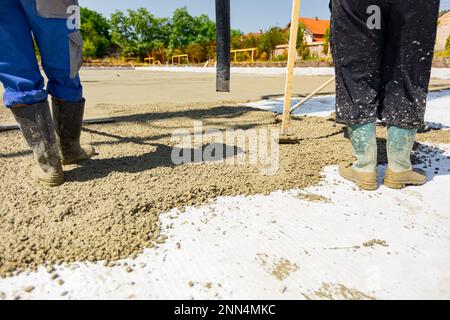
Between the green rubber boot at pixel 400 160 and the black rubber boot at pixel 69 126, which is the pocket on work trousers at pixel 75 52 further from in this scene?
the green rubber boot at pixel 400 160

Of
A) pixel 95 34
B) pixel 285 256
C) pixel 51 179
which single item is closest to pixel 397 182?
pixel 285 256

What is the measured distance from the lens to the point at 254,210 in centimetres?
128

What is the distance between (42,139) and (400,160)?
5.56ft

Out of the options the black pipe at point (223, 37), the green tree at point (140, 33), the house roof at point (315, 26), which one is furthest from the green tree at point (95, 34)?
the black pipe at point (223, 37)

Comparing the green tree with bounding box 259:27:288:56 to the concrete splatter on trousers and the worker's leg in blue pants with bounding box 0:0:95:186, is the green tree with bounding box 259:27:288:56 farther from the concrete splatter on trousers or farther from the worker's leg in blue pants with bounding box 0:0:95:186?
the worker's leg in blue pants with bounding box 0:0:95:186

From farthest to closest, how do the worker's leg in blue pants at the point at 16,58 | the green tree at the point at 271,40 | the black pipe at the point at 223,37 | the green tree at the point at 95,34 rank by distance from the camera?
the green tree at the point at 95,34
the green tree at the point at 271,40
the black pipe at the point at 223,37
the worker's leg in blue pants at the point at 16,58

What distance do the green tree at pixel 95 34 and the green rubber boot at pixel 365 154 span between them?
4314cm

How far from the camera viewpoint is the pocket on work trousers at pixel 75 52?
1.42 m

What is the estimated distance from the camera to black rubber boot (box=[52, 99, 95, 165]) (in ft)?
5.05

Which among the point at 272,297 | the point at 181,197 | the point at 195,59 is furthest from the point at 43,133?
the point at 195,59

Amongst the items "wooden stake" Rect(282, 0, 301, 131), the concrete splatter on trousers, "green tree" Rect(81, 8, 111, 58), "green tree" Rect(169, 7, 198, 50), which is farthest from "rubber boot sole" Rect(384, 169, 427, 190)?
"green tree" Rect(81, 8, 111, 58)

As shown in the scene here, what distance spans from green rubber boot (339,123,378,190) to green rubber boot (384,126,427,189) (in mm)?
73

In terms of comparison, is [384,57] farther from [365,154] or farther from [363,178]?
[363,178]
